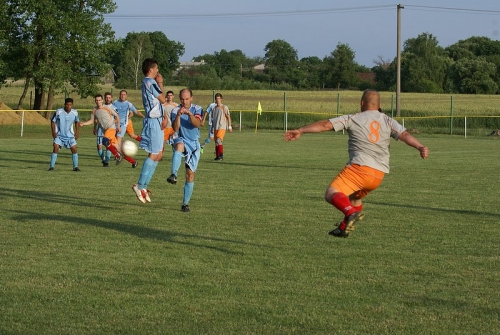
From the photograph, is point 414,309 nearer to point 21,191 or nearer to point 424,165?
point 21,191

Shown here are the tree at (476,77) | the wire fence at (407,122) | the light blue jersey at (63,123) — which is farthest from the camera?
the tree at (476,77)

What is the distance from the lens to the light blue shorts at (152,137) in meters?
12.5

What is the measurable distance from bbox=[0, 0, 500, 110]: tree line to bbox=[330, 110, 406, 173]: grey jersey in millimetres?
41286

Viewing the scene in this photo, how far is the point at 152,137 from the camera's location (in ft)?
40.8

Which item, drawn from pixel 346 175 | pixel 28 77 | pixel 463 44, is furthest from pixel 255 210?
pixel 463 44

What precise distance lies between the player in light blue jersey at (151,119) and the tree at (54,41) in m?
36.5

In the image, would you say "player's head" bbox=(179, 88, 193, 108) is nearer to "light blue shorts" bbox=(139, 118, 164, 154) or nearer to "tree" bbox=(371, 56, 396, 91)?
"light blue shorts" bbox=(139, 118, 164, 154)

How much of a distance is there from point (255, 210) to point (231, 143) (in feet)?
67.0

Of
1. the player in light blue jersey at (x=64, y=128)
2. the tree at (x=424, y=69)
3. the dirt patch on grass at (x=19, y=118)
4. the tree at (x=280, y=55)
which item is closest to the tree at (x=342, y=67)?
the tree at (x=424, y=69)

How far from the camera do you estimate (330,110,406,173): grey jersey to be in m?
8.23

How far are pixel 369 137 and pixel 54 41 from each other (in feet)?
141

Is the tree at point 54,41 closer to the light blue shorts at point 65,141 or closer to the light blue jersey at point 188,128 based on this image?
the light blue shorts at point 65,141

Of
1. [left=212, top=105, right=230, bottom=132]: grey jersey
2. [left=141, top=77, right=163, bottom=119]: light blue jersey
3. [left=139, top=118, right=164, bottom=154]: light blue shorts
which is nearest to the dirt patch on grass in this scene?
[left=212, top=105, right=230, bottom=132]: grey jersey

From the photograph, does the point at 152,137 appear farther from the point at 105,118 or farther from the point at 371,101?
the point at 105,118
